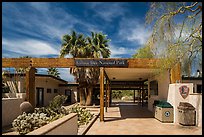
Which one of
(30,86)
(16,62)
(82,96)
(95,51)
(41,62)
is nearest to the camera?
(41,62)

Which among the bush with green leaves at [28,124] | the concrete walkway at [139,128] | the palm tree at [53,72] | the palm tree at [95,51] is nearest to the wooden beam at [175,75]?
the concrete walkway at [139,128]

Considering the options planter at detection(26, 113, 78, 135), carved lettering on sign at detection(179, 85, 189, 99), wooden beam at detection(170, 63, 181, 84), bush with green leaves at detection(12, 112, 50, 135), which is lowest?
bush with green leaves at detection(12, 112, 50, 135)

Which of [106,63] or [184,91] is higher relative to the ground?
[106,63]

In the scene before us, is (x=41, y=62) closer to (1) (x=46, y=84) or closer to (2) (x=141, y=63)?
(2) (x=141, y=63)

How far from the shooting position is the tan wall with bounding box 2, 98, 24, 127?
1221cm

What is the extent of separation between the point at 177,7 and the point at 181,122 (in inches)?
229

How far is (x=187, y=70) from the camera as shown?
10.6m

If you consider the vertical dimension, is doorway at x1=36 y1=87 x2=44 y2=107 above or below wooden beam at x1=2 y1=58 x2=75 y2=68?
below

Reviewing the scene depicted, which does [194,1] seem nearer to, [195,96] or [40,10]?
[195,96]

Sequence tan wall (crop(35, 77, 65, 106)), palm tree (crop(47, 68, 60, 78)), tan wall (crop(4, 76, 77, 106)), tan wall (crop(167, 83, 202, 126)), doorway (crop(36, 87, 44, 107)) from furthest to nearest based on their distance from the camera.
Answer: palm tree (crop(47, 68, 60, 78)) < doorway (crop(36, 87, 44, 107)) < tan wall (crop(35, 77, 65, 106)) < tan wall (crop(4, 76, 77, 106)) < tan wall (crop(167, 83, 202, 126))

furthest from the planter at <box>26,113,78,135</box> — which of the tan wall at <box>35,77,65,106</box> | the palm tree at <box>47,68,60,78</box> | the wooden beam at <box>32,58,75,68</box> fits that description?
the palm tree at <box>47,68,60,78</box>

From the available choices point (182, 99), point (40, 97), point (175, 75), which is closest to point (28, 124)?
point (182, 99)

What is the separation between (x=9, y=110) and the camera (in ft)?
42.1

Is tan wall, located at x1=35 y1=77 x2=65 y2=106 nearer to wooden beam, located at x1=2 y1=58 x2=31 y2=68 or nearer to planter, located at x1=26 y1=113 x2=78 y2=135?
wooden beam, located at x1=2 y1=58 x2=31 y2=68
